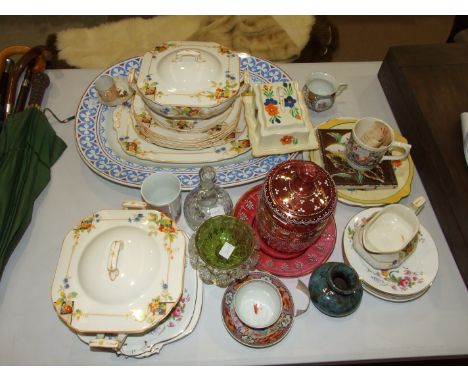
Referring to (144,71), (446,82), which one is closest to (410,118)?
(446,82)

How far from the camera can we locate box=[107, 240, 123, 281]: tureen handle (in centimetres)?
76

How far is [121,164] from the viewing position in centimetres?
106

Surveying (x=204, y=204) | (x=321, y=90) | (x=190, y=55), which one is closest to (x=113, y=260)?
(x=204, y=204)

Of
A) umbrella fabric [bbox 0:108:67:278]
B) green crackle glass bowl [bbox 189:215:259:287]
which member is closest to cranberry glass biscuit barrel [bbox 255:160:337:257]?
green crackle glass bowl [bbox 189:215:259:287]

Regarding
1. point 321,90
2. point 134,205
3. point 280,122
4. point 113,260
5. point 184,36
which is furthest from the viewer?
point 184,36

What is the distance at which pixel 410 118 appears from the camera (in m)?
1.14

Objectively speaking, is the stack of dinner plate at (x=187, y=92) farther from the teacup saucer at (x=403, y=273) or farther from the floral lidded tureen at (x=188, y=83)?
the teacup saucer at (x=403, y=273)

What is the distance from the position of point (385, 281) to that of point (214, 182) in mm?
490

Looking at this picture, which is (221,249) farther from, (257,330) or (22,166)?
(22,166)

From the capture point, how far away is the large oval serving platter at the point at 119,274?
2.45 feet

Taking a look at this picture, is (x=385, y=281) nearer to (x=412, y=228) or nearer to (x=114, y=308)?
(x=412, y=228)

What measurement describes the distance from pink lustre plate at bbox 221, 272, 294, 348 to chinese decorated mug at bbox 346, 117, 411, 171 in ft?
1.36

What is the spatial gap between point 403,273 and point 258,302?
366 millimetres

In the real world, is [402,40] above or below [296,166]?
above
